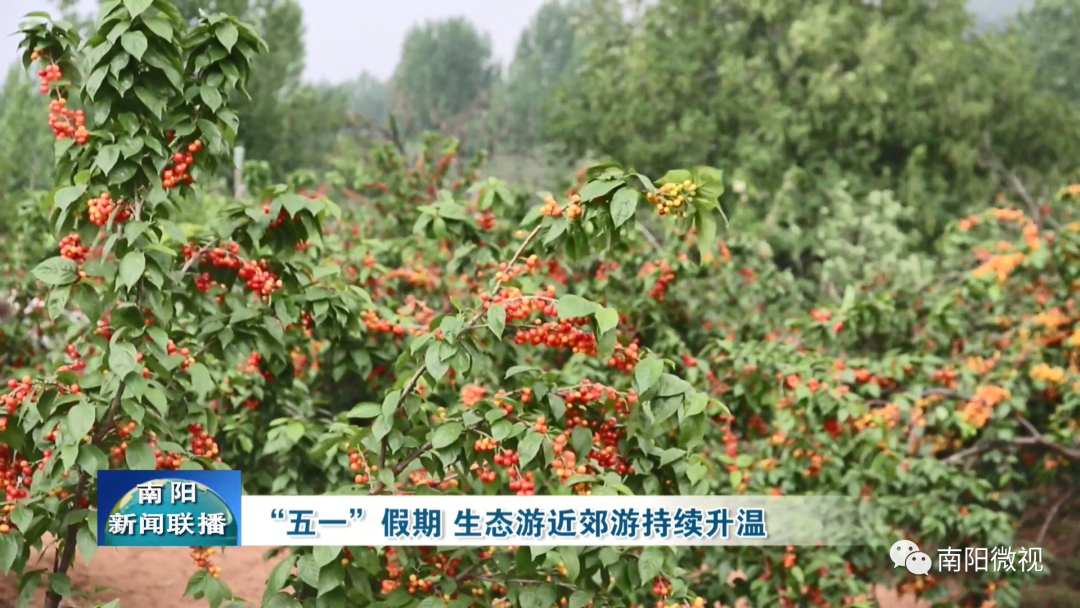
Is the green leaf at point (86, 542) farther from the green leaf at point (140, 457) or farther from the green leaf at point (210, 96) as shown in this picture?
the green leaf at point (210, 96)

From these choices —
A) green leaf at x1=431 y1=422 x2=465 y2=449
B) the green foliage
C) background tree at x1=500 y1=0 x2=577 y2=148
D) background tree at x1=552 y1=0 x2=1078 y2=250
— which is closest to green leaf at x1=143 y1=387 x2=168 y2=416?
the green foliage

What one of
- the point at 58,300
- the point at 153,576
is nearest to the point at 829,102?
the point at 153,576

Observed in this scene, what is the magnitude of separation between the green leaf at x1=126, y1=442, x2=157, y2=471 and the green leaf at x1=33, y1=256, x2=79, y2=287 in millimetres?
321

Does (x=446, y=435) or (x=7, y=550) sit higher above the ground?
(x=446, y=435)

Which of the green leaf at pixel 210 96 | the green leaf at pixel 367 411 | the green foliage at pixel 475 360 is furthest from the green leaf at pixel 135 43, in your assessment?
the green leaf at pixel 367 411

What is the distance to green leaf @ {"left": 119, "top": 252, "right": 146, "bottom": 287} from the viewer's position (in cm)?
185

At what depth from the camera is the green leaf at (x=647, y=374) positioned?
1745 mm

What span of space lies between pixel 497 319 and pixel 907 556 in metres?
2.15

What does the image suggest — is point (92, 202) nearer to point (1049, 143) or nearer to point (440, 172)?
point (440, 172)

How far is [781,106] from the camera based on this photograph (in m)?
11.4

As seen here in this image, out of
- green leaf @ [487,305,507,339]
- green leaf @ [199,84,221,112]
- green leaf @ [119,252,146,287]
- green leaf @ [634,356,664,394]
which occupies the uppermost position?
green leaf @ [199,84,221,112]

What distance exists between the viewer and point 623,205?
178cm

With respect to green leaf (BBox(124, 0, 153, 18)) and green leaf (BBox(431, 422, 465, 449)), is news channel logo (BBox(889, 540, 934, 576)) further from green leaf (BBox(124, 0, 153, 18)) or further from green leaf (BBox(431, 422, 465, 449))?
green leaf (BBox(124, 0, 153, 18))

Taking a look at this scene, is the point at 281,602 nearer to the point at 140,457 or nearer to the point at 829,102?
the point at 140,457
